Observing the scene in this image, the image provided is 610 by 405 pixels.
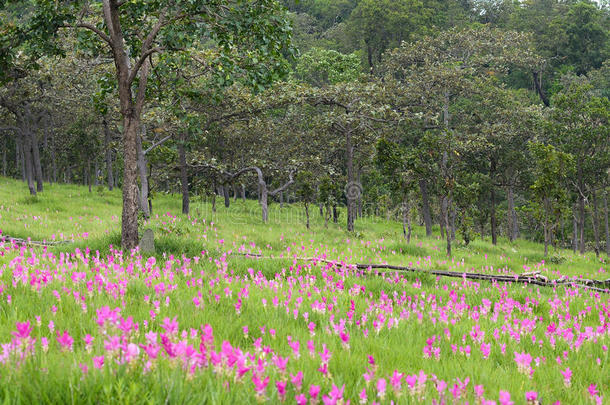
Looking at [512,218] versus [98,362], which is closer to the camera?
[98,362]

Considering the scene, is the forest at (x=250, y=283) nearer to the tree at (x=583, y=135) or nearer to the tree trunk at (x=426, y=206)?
the tree at (x=583, y=135)

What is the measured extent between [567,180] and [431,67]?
12548 mm

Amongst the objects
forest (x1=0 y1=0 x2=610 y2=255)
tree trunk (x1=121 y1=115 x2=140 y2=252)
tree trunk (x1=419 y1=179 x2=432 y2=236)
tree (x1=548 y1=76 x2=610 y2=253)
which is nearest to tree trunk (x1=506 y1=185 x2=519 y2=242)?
forest (x1=0 y1=0 x2=610 y2=255)

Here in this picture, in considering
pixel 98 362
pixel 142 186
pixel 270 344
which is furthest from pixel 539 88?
pixel 98 362

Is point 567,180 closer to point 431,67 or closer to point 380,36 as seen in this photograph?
point 431,67

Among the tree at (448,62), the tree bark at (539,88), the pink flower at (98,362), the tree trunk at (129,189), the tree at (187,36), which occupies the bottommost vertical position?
the pink flower at (98,362)

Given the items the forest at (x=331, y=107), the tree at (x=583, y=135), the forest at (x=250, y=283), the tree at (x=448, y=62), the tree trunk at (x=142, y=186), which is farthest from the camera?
the tree at (x=448, y=62)

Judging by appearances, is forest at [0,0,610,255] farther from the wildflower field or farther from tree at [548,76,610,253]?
the wildflower field

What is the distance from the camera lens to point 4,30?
8.98 metres

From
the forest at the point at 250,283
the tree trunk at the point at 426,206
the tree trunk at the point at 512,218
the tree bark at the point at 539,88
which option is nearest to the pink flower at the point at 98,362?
the forest at the point at 250,283

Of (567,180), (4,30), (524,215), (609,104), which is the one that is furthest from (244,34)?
(524,215)

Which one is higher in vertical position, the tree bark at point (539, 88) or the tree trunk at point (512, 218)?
the tree bark at point (539, 88)

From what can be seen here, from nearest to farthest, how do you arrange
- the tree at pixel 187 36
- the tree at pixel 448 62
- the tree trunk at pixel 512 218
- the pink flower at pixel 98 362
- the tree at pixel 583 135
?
the pink flower at pixel 98 362 → the tree at pixel 187 36 → the tree at pixel 583 135 → the tree at pixel 448 62 → the tree trunk at pixel 512 218

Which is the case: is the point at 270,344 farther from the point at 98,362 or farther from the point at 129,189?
the point at 129,189
